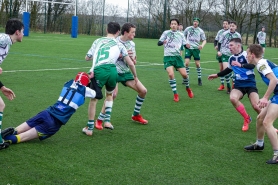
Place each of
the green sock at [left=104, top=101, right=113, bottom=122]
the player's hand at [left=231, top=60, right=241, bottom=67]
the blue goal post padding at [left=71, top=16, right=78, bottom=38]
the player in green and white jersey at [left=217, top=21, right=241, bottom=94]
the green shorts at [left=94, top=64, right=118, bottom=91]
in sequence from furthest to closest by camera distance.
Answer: the blue goal post padding at [left=71, top=16, right=78, bottom=38] → the player in green and white jersey at [left=217, top=21, right=241, bottom=94] → the player's hand at [left=231, top=60, right=241, bottom=67] → the green sock at [left=104, top=101, right=113, bottom=122] → the green shorts at [left=94, top=64, right=118, bottom=91]

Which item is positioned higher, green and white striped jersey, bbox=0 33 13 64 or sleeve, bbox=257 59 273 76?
green and white striped jersey, bbox=0 33 13 64

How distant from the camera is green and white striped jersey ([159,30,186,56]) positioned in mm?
10211

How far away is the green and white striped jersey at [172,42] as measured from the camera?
10.2 meters

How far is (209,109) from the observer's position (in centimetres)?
873

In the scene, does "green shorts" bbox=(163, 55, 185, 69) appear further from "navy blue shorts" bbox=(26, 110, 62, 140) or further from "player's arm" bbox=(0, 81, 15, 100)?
"player's arm" bbox=(0, 81, 15, 100)

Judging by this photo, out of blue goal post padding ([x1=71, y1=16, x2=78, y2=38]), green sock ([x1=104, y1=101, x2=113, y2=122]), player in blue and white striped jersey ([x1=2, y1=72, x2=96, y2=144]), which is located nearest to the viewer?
player in blue and white striped jersey ([x1=2, y1=72, x2=96, y2=144])

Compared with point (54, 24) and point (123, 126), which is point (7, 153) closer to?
point (123, 126)

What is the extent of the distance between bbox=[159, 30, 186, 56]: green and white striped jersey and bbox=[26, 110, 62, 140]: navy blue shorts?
16.9 ft

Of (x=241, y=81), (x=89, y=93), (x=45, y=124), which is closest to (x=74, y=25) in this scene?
(x=241, y=81)

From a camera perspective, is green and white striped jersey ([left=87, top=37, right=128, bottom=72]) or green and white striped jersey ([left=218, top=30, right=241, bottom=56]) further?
green and white striped jersey ([left=218, top=30, right=241, bottom=56])

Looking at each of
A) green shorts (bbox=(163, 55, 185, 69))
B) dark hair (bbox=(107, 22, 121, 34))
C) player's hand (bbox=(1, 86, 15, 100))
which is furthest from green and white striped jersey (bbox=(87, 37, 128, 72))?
green shorts (bbox=(163, 55, 185, 69))

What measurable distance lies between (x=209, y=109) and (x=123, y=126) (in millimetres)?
2570

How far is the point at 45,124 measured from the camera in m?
5.56

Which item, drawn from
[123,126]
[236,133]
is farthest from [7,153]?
[236,133]
